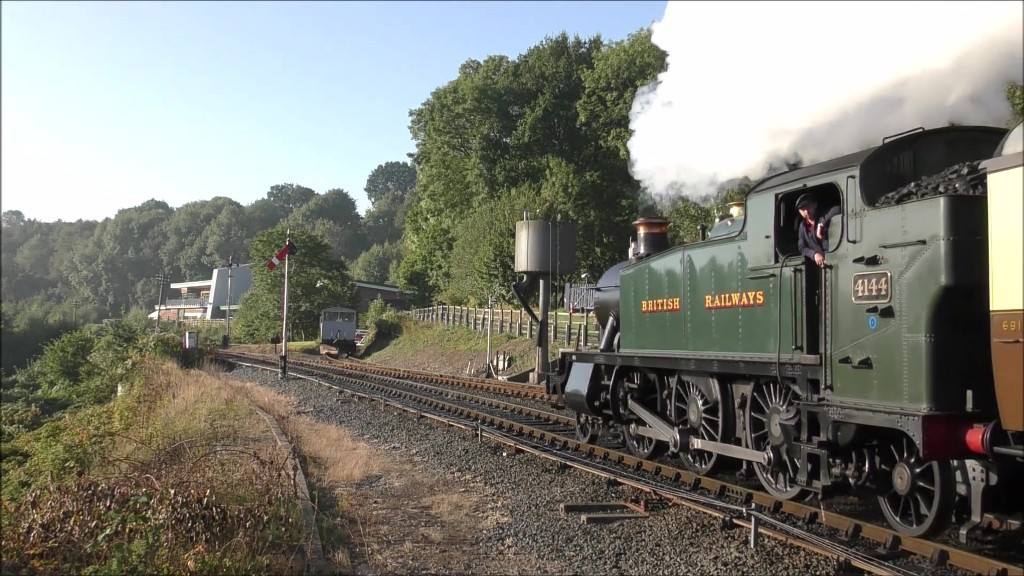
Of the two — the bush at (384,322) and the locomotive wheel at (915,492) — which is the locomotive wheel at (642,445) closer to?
the locomotive wheel at (915,492)

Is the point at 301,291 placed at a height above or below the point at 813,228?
above

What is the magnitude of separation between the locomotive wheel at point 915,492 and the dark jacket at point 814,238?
1.86 metres

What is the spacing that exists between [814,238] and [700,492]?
10.7ft

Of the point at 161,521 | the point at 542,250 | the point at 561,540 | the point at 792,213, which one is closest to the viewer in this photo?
the point at 161,521

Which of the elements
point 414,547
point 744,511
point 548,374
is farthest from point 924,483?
point 548,374

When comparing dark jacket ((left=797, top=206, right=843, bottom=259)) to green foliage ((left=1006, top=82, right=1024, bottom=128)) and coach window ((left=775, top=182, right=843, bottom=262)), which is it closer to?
coach window ((left=775, top=182, right=843, bottom=262))

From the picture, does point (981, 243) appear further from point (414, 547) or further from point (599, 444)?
point (599, 444)

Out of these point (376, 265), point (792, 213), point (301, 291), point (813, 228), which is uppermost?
point (376, 265)

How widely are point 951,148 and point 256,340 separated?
5730 cm

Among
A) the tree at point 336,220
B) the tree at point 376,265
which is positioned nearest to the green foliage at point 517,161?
the tree at point 376,265

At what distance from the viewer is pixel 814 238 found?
734cm

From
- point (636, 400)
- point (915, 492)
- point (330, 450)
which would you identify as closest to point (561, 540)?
point (915, 492)

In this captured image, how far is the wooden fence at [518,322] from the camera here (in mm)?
30655

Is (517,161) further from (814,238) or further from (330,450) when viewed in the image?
(814,238)
